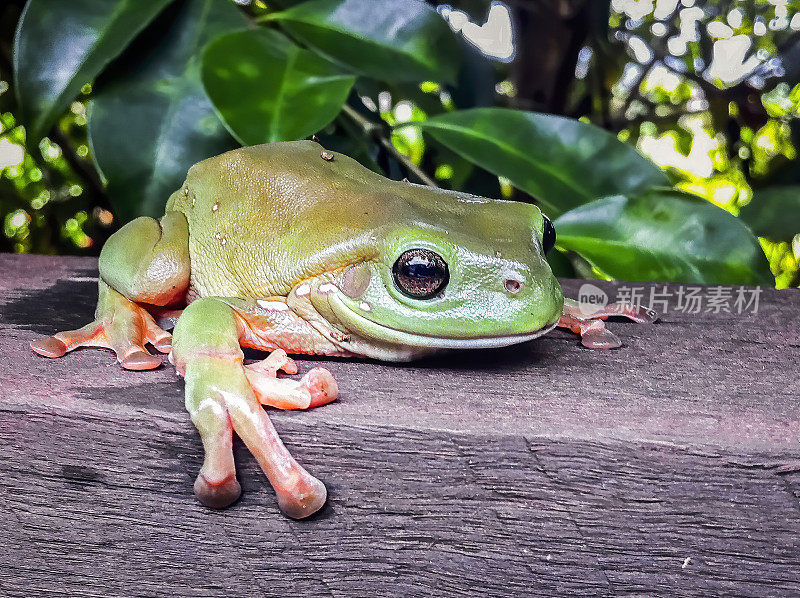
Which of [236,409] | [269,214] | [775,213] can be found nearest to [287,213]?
[269,214]

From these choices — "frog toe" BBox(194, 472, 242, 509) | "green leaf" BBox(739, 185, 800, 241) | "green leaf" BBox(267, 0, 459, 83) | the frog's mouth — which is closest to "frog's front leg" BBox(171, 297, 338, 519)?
"frog toe" BBox(194, 472, 242, 509)

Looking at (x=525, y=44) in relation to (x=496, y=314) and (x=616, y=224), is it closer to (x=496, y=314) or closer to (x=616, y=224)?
(x=616, y=224)

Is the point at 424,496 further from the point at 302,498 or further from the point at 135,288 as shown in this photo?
the point at 135,288

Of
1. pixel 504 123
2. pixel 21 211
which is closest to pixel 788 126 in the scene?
pixel 504 123

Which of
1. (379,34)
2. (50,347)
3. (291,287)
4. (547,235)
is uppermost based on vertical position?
(379,34)

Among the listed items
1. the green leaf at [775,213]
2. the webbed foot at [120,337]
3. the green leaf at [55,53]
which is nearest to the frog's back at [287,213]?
the webbed foot at [120,337]

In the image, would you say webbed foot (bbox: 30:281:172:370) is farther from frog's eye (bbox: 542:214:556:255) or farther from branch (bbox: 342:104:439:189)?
branch (bbox: 342:104:439:189)

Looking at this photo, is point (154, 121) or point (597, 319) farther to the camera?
point (154, 121)
